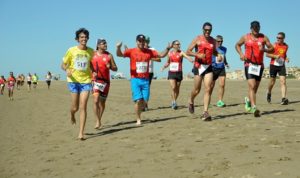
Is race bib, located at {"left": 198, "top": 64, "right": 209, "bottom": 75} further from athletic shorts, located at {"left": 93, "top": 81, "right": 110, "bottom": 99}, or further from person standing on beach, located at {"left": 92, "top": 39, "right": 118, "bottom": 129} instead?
athletic shorts, located at {"left": 93, "top": 81, "right": 110, "bottom": 99}

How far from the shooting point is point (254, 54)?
410 inches

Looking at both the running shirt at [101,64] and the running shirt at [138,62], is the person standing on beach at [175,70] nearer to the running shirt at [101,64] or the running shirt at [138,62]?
the running shirt at [138,62]

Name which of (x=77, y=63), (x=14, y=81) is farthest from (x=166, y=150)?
(x=14, y=81)

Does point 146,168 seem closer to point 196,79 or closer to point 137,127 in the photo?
point 137,127

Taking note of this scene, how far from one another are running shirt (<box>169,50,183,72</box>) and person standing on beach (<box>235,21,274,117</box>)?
3861 millimetres

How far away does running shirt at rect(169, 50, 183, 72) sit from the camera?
1414 cm

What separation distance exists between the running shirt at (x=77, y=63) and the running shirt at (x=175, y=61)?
5672mm

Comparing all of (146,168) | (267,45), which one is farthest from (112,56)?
(146,168)

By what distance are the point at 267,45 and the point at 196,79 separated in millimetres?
1937

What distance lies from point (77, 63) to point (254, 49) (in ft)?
14.4

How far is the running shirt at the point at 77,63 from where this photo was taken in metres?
8.76

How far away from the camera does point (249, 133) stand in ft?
25.5

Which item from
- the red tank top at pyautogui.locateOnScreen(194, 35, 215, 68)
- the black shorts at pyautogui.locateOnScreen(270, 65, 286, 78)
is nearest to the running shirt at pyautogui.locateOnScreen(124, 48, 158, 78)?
the red tank top at pyautogui.locateOnScreen(194, 35, 215, 68)

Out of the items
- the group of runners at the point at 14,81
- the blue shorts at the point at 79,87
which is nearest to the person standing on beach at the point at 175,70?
the blue shorts at the point at 79,87
